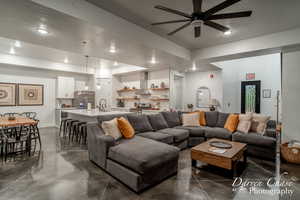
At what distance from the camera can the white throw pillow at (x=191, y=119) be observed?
4.82m

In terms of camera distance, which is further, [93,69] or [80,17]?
[93,69]

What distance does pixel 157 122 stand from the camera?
4492 millimetres

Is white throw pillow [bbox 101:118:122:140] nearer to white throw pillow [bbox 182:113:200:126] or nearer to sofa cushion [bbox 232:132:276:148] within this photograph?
white throw pillow [bbox 182:113:200:126]

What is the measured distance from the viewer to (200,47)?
5043mm

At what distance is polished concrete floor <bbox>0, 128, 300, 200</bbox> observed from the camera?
2.19 metres

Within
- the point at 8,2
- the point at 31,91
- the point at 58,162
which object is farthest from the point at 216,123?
the point at 31,91

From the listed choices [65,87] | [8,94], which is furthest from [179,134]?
[8,94]

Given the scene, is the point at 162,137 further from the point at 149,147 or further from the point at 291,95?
the point at 291,95

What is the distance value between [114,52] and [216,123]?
12.2 ft

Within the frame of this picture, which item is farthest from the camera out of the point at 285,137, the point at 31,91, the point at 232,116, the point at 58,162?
the point at 31,91

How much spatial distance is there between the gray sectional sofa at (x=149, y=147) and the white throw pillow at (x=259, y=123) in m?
0.17

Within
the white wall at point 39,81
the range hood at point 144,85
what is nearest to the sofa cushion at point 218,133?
the range hood at point 144,85

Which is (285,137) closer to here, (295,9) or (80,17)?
(295,9)

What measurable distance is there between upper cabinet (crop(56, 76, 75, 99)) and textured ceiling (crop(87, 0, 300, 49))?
567 cm
